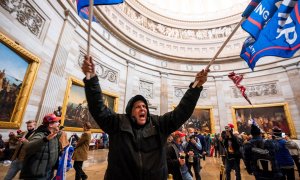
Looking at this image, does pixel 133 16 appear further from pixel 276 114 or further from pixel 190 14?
pixel 276 114

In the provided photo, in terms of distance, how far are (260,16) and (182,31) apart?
17094 mm

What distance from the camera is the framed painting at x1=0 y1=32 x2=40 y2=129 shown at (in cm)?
484

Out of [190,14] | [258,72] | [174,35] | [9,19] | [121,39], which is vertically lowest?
[9,19]

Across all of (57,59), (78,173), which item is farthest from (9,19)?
(78,173)

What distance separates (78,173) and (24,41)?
17.2 feet

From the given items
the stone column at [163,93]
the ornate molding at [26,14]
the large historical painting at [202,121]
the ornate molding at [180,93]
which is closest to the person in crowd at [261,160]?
the ornate molding at [26,14]

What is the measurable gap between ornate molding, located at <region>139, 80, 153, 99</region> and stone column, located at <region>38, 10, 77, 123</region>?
7099 millimetres

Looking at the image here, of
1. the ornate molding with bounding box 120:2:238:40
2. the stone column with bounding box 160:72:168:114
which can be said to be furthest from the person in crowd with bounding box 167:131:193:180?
the ornate molding with bounding box 120:2:238:40

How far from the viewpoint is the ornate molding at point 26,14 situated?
5176 millimetres

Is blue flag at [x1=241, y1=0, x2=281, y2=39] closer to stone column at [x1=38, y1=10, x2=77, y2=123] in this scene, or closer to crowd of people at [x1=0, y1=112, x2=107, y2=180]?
crowd of people at [x1=0, y1=112, x2=107, y2=180]

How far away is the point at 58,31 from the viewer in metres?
7.57

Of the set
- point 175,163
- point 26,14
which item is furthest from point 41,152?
point 26,14

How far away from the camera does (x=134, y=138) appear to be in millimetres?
1247

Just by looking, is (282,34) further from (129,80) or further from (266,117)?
(266,117)
